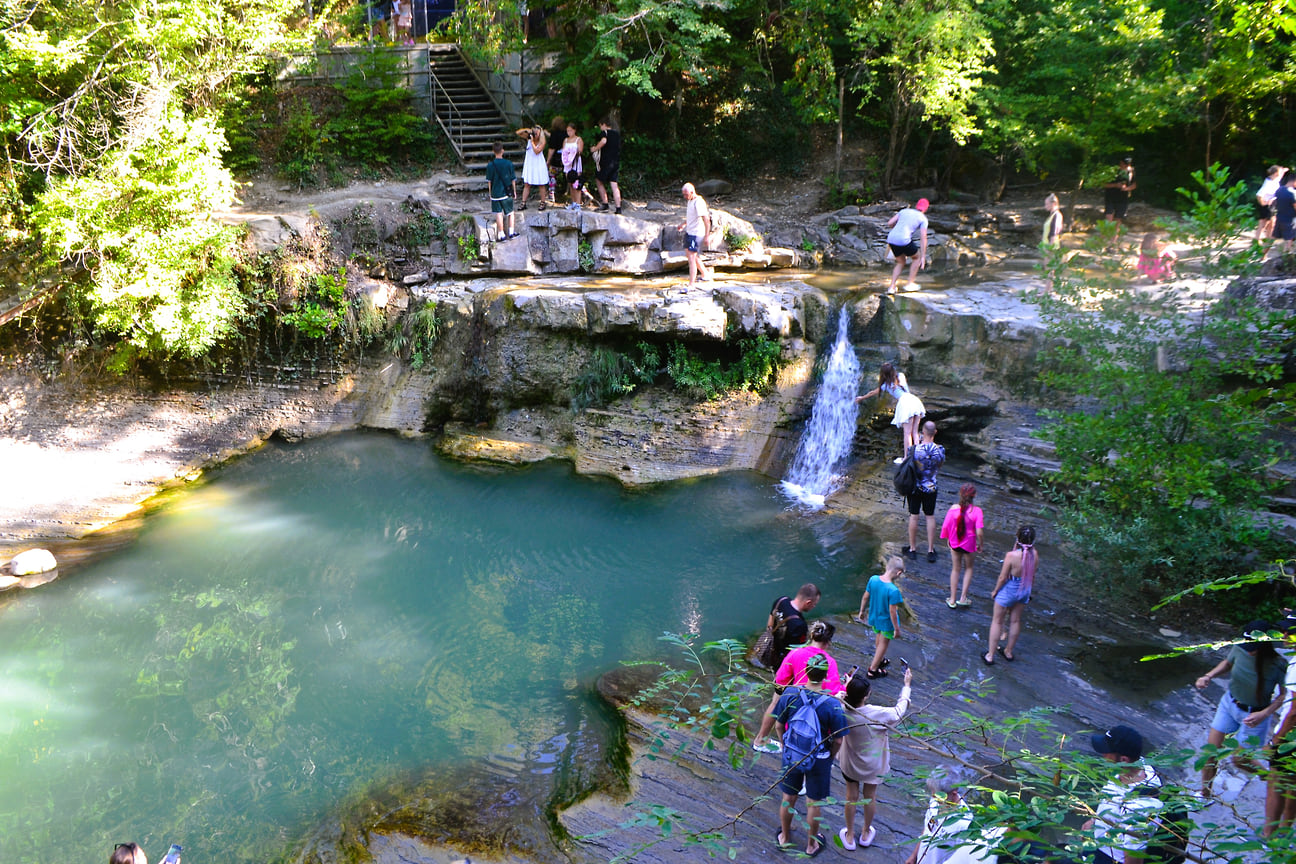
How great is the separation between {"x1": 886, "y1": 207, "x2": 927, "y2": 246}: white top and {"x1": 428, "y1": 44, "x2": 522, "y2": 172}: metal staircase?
30.7 feet

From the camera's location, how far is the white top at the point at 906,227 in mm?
13266

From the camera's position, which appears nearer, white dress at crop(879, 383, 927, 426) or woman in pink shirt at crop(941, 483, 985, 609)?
woman in pink shirt at crop(941, 483, 985, 609)

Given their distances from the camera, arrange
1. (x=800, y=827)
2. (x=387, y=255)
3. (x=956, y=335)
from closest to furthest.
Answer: (x=800, y=827), (x=956, y=335), (x=387, y=255)

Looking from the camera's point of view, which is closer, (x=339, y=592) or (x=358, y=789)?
(x=358, y=789)

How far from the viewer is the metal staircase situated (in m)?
19.5

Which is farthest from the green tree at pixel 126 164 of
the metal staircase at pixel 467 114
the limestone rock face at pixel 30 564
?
the metal staircase at pixel 467 114

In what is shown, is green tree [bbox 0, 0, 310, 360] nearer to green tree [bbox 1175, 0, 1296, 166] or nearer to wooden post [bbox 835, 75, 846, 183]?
wooden post [bbox 835, 75, 846, 183]

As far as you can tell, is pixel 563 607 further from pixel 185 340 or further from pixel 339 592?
pixel 185 340

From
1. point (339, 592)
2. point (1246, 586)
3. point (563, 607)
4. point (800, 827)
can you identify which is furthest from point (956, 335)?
point (339, 592)

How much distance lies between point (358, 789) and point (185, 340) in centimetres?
955

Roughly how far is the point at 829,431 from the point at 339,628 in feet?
25.8

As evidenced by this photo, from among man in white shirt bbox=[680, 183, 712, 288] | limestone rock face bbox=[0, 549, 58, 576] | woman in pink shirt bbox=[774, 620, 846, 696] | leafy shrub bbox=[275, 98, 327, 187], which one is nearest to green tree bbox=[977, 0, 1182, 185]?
man in white shirt bbox=[680, 183, 712, 288]

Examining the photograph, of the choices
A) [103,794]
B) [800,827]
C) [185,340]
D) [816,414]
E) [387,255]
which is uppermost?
[387,255]

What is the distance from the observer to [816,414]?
43.9 ft
